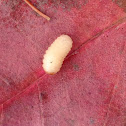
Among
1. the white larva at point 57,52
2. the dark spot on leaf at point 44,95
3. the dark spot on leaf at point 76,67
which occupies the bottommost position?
the dark spot on leaf at point 44,95

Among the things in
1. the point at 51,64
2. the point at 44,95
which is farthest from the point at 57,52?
the point at 44,95

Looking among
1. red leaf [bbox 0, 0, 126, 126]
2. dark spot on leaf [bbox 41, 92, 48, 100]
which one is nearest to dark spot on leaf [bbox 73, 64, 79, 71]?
red leaf [bbox 0, 0, 126, 126]

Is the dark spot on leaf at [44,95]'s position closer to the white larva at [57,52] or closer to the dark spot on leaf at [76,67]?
the white larva at [57,52]

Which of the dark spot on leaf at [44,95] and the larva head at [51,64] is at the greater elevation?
the larva head at [51,64]

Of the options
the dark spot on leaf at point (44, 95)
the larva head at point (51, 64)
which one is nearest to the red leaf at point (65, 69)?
the dark spot on leaf at point (44, 95)

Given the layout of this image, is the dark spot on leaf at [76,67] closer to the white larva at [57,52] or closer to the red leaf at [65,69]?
the red leaf at [65,69]

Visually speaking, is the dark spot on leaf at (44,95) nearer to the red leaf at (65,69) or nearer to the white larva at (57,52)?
the red leaf at (65,69)

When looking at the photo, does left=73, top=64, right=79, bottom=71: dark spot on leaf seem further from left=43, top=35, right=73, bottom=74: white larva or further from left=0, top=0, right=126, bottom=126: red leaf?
left=43, top=35, right=73, bottom=74: white larva
